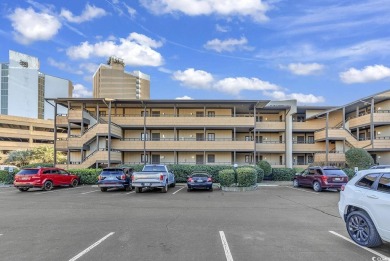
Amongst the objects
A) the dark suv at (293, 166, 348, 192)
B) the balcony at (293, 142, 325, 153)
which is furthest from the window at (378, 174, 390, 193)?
the balcony at (293, 142, 325, 153)

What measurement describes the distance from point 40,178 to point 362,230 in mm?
19996

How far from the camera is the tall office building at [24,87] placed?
116125mm

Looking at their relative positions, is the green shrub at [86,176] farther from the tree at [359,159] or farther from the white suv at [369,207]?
the tree at [359,159]

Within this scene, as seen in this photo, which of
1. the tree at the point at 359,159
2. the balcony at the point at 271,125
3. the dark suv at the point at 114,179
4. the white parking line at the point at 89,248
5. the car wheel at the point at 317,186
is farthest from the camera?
the balcony at the point at 271,125

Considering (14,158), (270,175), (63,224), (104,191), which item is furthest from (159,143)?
(14,158)

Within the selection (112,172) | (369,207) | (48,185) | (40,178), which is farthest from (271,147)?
(369,207)

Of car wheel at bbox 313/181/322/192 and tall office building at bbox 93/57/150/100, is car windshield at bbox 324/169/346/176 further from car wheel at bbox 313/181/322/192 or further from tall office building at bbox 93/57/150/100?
tall office building at bbox 93/57/150/100

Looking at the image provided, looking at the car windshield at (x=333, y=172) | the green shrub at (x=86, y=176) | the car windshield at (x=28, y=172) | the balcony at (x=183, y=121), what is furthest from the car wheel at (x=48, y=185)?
the car windshield at (x=333, y=172)

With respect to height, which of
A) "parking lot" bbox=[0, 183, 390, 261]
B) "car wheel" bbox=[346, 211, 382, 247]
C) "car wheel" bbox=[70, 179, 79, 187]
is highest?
"car wheel" bbox=[346, 211, 382, 247]

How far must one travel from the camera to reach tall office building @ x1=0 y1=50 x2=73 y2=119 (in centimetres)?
11612

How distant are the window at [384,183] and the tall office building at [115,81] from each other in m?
103

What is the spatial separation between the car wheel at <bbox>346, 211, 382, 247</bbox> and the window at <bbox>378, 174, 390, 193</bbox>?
724 mm

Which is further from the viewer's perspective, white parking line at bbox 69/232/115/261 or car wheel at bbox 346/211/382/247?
car wheel at bbox 346/211/382/247

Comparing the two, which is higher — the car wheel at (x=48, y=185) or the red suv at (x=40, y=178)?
the red suv at (x=40, y=178)
